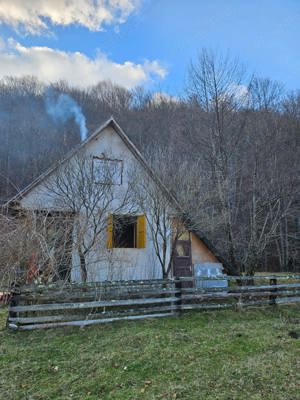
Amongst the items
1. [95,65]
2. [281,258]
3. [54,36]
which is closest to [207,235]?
[54,36]

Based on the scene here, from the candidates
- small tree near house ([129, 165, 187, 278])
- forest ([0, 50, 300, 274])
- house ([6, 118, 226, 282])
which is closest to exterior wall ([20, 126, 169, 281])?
house ([6, 118, 226, 282])

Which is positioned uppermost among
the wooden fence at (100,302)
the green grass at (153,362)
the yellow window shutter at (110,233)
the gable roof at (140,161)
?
the gable roof at (140,161)

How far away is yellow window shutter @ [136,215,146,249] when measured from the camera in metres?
12.7

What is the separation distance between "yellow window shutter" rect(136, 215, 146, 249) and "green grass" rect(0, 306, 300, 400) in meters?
4.79

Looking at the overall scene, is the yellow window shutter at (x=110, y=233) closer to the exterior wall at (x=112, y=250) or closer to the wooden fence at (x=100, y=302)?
the exterior wall at (x=112, y=250)

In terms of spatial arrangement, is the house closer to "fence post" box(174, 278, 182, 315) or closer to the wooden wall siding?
the wooden wall siding

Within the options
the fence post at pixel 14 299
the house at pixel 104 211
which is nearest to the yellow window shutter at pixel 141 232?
the house at pixel 104 211

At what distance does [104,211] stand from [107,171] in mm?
1300

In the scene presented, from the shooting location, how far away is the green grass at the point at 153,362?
4.72 m

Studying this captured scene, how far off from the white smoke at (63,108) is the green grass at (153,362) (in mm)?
15528

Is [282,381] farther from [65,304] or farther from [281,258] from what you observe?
[281,258]

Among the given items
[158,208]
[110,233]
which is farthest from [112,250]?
[158,208]

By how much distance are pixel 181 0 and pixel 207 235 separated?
8778 mm

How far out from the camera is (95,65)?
27.9 m
